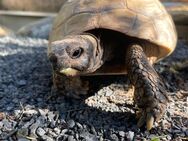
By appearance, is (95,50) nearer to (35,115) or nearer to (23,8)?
(35,115)

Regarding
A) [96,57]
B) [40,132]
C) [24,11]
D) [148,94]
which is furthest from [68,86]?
[24,11]

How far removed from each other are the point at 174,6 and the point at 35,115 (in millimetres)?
3500

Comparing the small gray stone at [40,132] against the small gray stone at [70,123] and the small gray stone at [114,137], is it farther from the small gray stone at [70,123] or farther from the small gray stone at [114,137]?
the small gray stone at [114,137]

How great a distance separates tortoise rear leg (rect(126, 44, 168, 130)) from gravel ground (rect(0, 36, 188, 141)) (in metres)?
0.10

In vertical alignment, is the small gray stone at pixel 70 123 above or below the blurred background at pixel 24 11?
below

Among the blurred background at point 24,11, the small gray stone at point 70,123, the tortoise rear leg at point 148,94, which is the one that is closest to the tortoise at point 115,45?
the tortoise rear leg at point 148,94

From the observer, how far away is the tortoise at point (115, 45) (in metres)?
2.31

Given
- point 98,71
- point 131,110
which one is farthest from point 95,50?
point 131,110

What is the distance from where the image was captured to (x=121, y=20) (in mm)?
2883

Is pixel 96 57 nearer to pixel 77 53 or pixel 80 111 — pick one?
pixel 77 53

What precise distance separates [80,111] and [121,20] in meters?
0.81

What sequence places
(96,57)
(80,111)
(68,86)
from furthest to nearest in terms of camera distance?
(68,86) < (96,57) < (80,111)

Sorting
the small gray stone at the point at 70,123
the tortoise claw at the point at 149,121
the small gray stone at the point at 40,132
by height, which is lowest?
the small gray stone at the point at 40,132

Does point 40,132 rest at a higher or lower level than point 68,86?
lower
